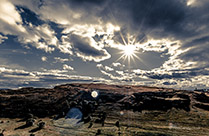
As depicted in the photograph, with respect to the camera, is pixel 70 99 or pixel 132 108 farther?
pixel 70 99

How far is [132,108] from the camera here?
227 ft

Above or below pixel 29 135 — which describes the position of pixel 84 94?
above

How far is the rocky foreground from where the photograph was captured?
43800 mm

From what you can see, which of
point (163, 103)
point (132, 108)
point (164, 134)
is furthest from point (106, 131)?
point (163, 103)

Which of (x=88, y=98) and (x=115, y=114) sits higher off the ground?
(x=88, y=98)

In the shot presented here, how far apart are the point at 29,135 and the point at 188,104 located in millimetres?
69515

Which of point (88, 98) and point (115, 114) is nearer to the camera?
point (115, 114)

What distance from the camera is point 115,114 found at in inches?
2434

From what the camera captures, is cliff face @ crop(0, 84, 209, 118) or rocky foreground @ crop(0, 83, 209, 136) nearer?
rocky foreground @ crop(0, 83, 209, 136)

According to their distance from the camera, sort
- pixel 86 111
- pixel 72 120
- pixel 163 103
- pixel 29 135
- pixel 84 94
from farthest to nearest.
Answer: pixel 84 94 < pixel 163 103 < pixel 86 111 < pixel 72 120 < pixel 29 135

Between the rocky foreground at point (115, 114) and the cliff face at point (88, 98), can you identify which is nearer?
the rocky foreground at point (115, 114)

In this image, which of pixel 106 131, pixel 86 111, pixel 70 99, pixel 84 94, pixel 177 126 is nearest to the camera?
pixel 106 131

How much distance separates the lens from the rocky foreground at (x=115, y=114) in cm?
4380

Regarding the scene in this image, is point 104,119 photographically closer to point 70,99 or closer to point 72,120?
point 72,120
